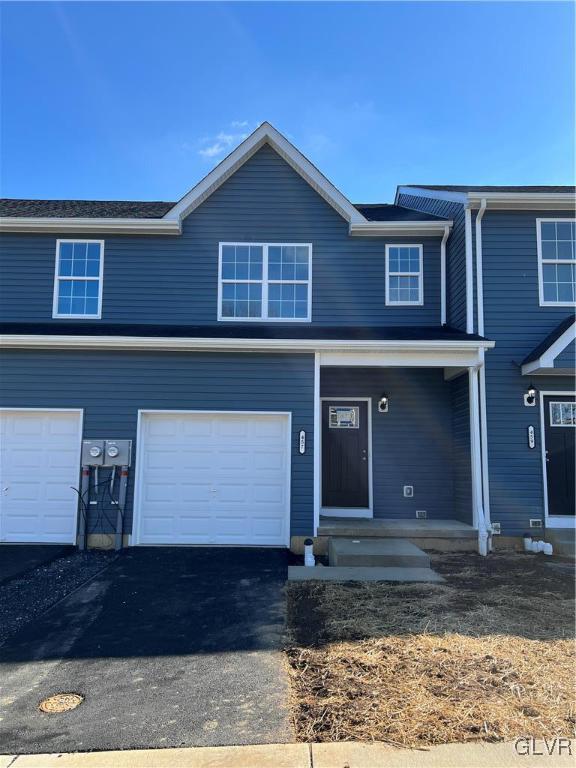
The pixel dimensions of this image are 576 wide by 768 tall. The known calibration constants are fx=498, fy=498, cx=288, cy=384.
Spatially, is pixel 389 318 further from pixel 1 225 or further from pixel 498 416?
pixel 1 225

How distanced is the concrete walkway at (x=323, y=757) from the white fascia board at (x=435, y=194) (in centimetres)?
814

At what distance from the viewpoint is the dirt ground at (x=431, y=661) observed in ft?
10.2

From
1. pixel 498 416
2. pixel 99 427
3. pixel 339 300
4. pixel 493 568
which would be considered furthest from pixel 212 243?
pixel 493 568

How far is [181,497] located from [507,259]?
6975 millimetres

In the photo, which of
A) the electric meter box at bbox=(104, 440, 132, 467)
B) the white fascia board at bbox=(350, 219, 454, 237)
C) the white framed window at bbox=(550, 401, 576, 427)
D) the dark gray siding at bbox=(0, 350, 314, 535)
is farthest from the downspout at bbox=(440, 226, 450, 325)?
the electric meter box at bbox=(104, 440, 132, 467)

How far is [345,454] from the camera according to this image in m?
9.65

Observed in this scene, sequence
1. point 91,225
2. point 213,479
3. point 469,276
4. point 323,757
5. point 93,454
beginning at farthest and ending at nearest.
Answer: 1. point 91,225
2. point 469,276
3. point 213,479
4. point 93,454
5. point 323,757

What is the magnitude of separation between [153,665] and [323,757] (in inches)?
71.6

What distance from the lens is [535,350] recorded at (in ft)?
27.5

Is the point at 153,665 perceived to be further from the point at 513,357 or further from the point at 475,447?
the point at 513,357

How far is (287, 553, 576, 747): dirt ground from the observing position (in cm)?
311

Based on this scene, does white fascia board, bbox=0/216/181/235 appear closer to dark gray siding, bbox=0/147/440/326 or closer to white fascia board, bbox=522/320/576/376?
dark gray siding, bbox=0/147/440/326

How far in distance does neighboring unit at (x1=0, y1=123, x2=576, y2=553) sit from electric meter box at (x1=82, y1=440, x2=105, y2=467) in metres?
0.03

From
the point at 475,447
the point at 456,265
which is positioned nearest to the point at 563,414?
the point at 475,447
